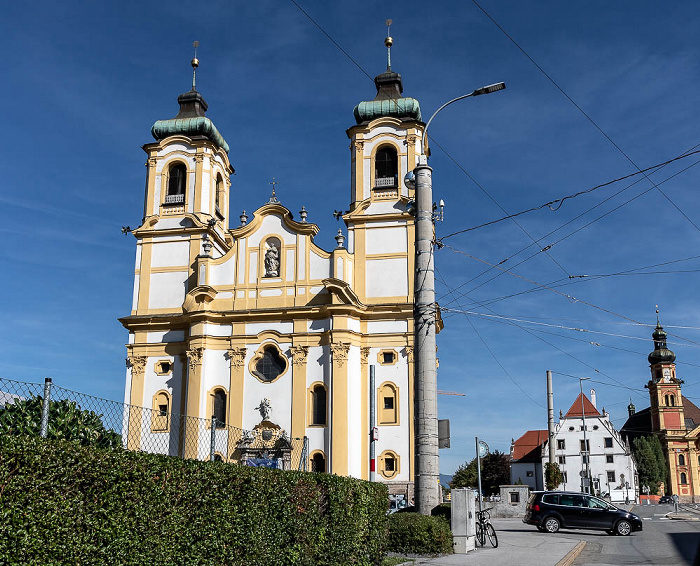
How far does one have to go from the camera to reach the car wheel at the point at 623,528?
25586mm

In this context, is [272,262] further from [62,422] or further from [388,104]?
[62,422]

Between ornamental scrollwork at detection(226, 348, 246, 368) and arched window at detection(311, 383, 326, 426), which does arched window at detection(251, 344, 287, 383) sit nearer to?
ornamental scrollwork at detection(226, 348, 246, 368)

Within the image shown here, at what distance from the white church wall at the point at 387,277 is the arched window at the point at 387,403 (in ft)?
15.8

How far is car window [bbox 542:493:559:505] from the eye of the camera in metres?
26.6

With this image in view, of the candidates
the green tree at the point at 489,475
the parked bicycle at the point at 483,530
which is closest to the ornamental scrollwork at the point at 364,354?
the parked bicycle at the point at 483,530

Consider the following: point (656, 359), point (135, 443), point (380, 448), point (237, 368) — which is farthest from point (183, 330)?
point (656, 359)

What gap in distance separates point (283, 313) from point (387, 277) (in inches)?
224

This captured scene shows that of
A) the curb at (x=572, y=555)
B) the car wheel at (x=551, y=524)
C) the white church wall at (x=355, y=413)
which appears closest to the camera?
the curb at (x=572, y=555)

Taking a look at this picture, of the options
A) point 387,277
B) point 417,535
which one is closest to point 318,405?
point 387,277

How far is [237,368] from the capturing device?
3891 cm

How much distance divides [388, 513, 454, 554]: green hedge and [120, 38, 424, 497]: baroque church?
64.9 ft

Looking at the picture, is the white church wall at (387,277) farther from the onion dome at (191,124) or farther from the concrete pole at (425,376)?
the concrete pole at (425,376)

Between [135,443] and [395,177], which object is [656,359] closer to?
[395,177]

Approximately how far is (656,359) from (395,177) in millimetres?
85397
